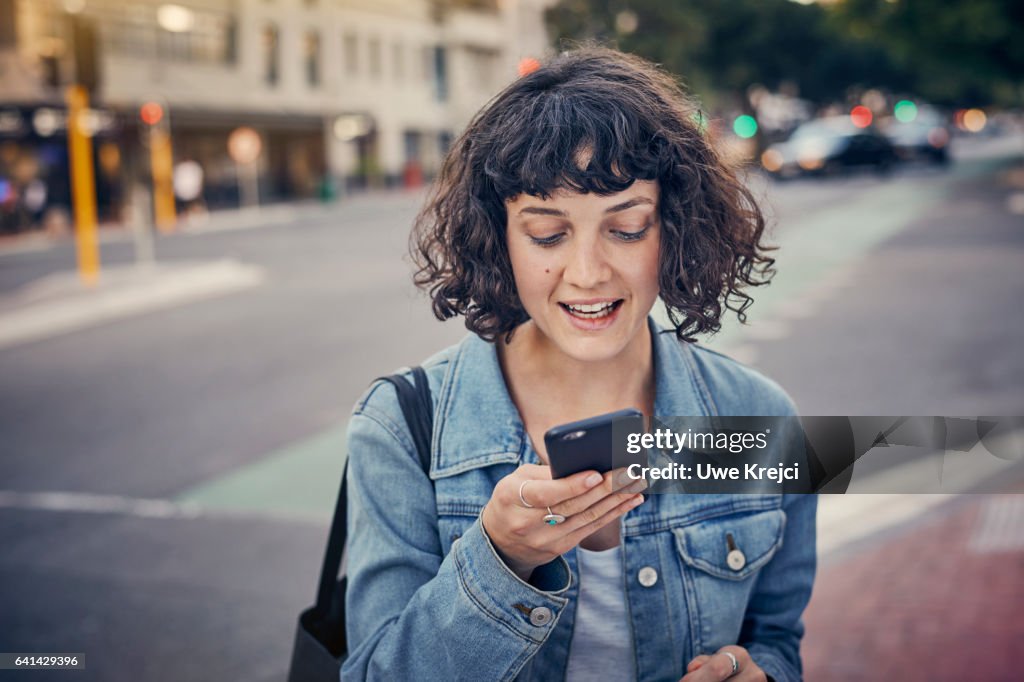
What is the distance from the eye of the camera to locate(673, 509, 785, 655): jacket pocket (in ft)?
6.28

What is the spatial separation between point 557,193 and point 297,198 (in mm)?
41038

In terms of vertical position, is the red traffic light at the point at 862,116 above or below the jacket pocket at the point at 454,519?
above

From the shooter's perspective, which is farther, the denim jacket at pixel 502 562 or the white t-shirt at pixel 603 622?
the white t-shirt at pixel 603 622

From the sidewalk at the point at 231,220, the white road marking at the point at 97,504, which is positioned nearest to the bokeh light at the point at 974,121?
the sidewalk at the point at 231,220

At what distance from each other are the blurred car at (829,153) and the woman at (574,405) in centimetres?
3369

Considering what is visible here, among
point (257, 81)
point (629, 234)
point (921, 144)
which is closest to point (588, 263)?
point (629, 234)

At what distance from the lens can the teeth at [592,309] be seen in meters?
1.83

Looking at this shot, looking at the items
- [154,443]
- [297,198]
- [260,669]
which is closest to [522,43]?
[297,198]

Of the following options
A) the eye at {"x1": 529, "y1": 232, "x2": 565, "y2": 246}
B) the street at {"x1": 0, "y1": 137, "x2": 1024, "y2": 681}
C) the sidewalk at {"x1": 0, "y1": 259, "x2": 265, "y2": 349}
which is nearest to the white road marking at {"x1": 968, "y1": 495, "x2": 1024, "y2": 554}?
the street at {"x1": 0, "y1": 137, "x2": 1024, "y2": 681}

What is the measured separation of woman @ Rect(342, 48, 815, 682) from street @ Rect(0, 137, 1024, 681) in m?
0.34

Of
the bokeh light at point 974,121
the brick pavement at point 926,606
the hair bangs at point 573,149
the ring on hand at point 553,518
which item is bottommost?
the brick pavement at point 926,606

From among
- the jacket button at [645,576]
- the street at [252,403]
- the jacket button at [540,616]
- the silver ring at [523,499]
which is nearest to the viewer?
the silver ring at [523,499]

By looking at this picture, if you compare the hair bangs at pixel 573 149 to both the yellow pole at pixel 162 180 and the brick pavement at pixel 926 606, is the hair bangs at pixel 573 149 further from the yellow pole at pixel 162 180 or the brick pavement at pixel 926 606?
the yellow pole at pixel 162 180

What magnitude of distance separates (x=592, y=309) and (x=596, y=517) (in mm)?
473
